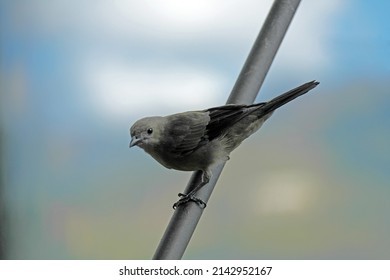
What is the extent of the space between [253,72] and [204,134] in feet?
0.30

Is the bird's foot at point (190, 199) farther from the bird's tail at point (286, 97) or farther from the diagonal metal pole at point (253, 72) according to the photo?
the bird's tail at point (286, 97)

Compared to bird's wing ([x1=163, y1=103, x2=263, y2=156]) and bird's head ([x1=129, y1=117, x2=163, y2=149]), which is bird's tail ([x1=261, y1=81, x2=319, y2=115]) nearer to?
bird's wing ([x1=163, y1=103, x2=263, y2=156])

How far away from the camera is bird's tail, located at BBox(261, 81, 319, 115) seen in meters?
0.73

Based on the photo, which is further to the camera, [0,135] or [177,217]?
[0,135]

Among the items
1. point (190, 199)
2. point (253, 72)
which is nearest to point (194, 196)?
point (190, 199)

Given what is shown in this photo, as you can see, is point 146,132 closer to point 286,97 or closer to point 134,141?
point 134,141

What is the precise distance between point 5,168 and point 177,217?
263 millimetres

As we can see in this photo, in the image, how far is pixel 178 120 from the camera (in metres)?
0.76

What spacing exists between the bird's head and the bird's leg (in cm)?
6

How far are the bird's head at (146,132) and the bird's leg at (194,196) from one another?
0.06 m
